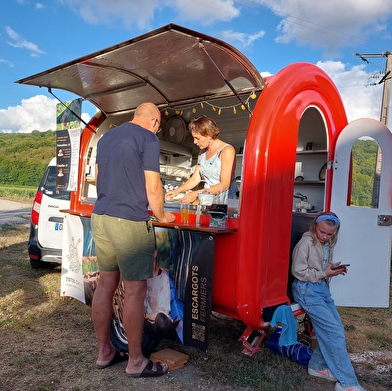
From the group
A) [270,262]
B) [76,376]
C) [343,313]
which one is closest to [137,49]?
[270,262]

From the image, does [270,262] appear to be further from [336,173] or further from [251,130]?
Result: [336,173]

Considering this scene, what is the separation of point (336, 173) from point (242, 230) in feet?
4.74

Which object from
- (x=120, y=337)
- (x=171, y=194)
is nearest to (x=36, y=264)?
(x=120, y=337)

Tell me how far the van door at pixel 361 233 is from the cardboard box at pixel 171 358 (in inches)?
62.5

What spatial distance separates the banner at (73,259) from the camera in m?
4.07

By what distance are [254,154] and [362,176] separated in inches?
258

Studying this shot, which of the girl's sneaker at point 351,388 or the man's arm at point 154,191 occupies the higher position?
the man's arm at point 154,191

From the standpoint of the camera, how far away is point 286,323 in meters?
2.97

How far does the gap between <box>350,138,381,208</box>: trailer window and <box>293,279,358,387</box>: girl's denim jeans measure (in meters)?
1.33

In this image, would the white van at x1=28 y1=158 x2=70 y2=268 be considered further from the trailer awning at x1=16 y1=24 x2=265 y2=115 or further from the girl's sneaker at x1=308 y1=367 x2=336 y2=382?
the girl's sneaker at x1=308 y1=367 x2=336 y2=382

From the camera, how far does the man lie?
270 cm

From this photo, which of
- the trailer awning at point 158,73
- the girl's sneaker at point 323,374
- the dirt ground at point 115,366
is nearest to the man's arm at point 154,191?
the trailer awning at point 158,73

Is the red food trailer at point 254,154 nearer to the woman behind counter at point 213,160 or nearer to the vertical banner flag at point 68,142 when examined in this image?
the vertical banner flag at point 68,142

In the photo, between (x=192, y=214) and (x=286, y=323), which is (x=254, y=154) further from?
(x=286, y=323)
